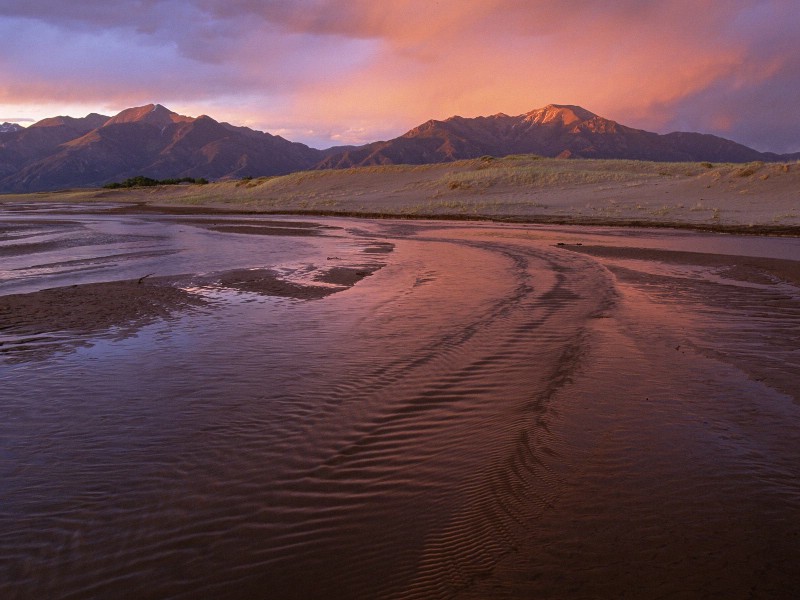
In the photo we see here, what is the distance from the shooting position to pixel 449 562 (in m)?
3.24

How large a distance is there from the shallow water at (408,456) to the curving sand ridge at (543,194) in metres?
21.6

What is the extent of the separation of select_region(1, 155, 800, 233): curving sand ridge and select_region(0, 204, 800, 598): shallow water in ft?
71.0

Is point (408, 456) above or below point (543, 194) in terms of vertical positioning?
below

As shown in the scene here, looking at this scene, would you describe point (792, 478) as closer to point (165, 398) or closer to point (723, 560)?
point (723, 560)

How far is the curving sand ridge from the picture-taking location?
31.9 m

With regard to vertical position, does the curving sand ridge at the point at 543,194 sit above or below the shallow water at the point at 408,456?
above

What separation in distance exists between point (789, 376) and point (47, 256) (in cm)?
1811

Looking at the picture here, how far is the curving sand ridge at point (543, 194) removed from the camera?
105 ft

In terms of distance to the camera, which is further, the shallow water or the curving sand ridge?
the curving sand ridge

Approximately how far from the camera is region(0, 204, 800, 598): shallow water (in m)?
3.20

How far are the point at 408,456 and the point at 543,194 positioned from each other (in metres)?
42.0

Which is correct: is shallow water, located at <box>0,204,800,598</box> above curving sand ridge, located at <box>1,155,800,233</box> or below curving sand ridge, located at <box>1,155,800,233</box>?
below

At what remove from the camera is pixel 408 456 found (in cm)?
452

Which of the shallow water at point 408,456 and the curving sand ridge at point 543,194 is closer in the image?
the shallow water at point 408,456
